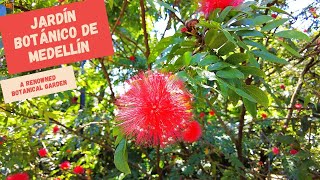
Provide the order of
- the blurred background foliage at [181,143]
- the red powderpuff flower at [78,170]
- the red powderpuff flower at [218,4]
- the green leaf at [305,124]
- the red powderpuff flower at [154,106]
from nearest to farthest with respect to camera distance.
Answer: the red powderpuff flower at [154,106], the red powderpuff flower at [218,4], the blurred background foliage at [181,143], the green leaf at [305,124], the red powderpuff flower at [78,170]

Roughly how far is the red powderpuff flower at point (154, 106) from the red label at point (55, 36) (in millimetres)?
105

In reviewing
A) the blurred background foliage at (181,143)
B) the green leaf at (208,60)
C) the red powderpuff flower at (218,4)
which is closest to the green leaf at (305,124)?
the blurred background foliage at (181,143)

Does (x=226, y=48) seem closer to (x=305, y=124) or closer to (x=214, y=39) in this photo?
(x=214, y=39)

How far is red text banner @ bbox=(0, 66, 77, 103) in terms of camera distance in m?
0.85

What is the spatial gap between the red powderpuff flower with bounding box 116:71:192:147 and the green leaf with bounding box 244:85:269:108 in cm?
16

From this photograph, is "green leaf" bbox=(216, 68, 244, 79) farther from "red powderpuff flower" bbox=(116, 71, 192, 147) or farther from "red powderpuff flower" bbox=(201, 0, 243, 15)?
"red powderpuff flower" bbox=(201, 0, 243, 15)

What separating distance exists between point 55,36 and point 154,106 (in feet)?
0.81

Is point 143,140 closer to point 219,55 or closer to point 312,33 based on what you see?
point 219,55

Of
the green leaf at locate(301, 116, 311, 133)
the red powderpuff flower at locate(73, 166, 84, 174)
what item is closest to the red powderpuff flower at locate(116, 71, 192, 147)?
the green leaf at locate(301, 116, 311, 133)

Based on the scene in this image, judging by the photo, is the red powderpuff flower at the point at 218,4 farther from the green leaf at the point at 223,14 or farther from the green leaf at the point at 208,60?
the green leaf at the point at 208,60

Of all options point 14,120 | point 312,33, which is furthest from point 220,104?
point 14,120

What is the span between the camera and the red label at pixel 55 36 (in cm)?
86

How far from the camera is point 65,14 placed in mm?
861

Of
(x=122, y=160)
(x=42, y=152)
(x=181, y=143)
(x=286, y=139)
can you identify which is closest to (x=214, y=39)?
(x=122, y=160)
